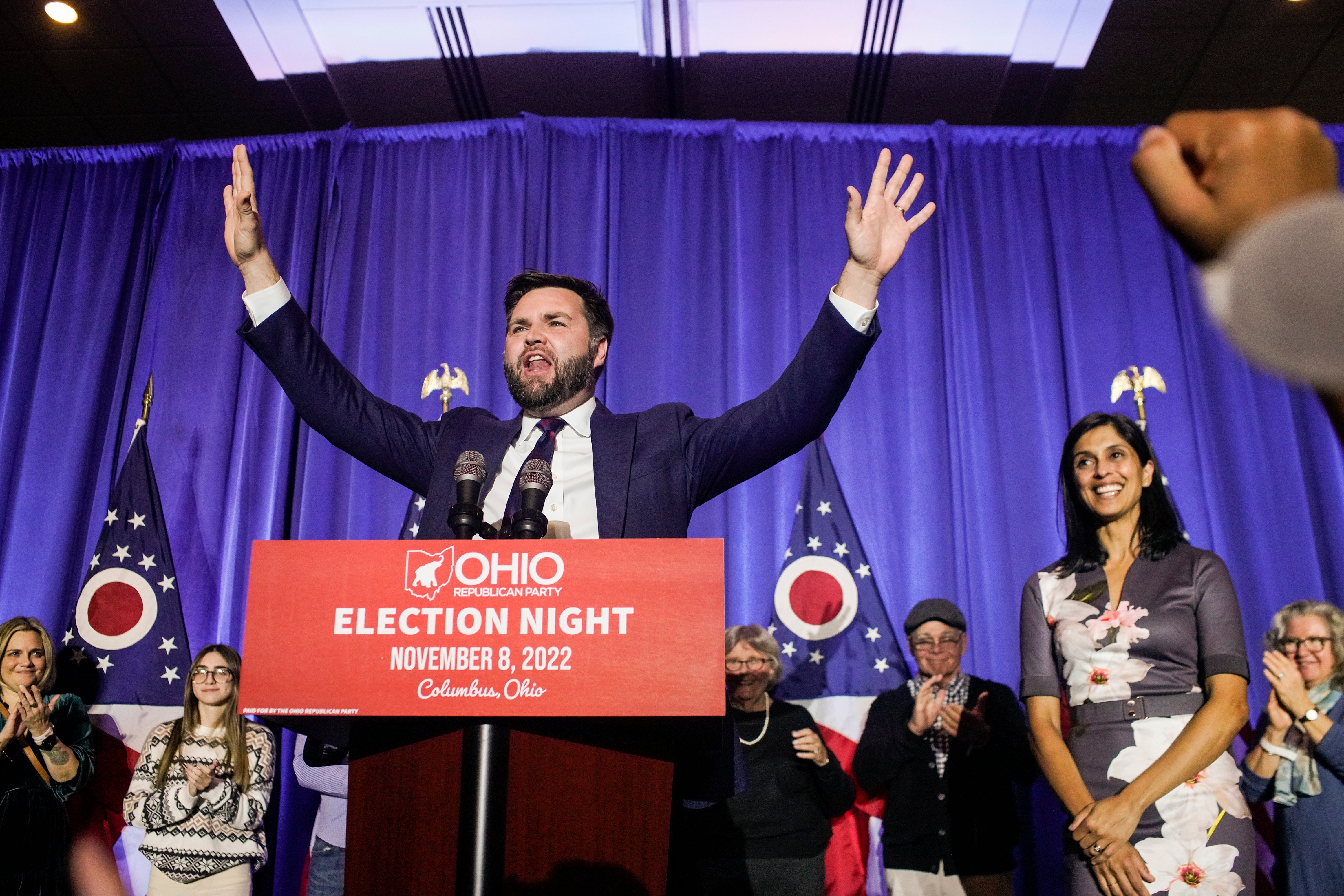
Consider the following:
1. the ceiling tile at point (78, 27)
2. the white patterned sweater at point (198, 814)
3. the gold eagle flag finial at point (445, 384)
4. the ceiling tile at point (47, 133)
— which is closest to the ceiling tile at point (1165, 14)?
the gold eagle flag finial at point (445, 384)

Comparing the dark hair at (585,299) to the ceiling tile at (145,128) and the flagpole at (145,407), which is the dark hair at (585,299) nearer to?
the flagpole at (145,407)

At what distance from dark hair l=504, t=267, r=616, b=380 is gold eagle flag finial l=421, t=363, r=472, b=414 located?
248 cm

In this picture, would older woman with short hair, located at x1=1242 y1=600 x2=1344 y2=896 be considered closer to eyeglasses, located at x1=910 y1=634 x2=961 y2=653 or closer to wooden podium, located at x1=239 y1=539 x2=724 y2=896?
eyeglasses, located at x1=910 y1=634 x2=961 y2=653

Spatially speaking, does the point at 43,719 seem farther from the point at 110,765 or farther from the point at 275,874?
the point at 275,874

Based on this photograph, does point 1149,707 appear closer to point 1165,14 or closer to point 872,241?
point 872,241

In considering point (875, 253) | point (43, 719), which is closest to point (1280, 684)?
point (875, 253)

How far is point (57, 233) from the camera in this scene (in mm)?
5723

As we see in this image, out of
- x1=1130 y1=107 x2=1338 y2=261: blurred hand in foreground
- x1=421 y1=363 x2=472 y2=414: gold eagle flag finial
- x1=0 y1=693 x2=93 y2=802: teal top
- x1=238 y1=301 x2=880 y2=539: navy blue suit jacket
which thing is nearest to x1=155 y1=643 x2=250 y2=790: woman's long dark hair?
x1=0 y1=693 x2=93 y2=802: teal top

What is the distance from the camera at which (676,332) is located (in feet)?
17.3

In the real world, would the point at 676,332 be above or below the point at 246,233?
above

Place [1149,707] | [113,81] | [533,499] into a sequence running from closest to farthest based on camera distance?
[533,499] → [1149,707] → [113,81]

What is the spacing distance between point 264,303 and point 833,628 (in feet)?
10.7

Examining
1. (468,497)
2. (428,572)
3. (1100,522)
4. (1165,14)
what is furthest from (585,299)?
(1165,14)

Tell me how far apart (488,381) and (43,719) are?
231cm
